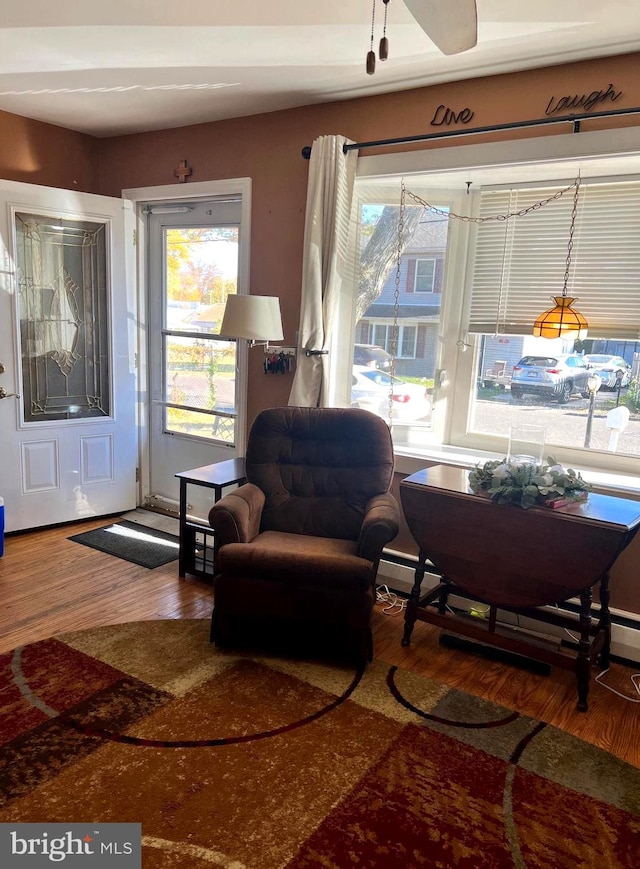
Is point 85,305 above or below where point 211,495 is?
above

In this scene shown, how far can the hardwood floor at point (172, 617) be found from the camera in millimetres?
2252

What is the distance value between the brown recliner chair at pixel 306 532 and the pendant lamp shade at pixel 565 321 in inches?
35.5

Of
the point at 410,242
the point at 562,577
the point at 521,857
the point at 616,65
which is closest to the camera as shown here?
the point at 521,857

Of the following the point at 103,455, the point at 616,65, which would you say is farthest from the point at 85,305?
the point at 616,65

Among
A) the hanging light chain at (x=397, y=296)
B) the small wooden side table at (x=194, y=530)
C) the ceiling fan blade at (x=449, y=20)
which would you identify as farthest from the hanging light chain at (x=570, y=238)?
the small wooden side table at (x=194, y=530)

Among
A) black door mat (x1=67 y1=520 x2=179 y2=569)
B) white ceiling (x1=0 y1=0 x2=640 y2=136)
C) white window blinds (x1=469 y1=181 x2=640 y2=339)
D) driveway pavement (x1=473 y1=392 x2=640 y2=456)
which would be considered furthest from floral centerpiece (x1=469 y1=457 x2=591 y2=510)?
black door mat (x1=67 y1=520 x2=179 y2=569)

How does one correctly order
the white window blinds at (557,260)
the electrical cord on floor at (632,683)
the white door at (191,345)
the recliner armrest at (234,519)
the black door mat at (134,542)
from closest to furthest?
the electrical cord on floor at (632,683)
the recliner armrest at (234,519)
the white window blinds at (557,260)
the black door mat at (134,542)
the white door at (191,345)

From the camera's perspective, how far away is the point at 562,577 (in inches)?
88.7

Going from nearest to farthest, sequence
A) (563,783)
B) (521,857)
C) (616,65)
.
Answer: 1. (521,857)
2. (563,783)
3. (616,65)

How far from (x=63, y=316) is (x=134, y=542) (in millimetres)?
1476

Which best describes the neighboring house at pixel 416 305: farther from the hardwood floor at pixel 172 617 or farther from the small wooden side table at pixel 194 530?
the hardwood floor at pixel 172 617

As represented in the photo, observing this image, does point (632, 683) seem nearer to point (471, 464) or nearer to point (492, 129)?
point (471, 464)

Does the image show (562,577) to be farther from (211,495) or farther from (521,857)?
Answer: (211,495)

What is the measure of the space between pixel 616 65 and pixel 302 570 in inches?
92.8
